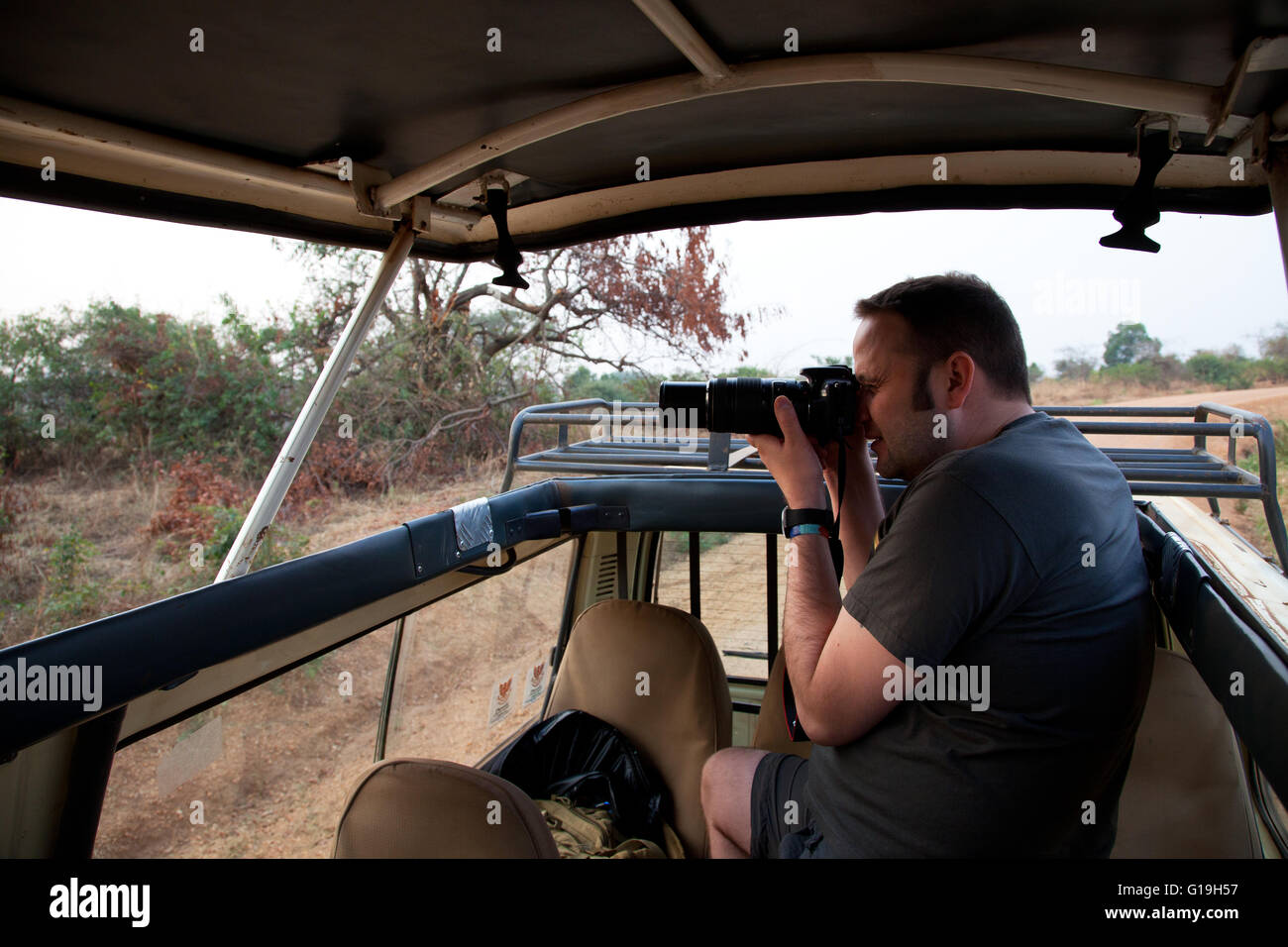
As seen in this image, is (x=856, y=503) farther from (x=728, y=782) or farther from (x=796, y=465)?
(x=728, y=782)

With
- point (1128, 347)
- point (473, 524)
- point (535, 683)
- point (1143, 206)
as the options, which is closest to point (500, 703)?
point (535, 683)

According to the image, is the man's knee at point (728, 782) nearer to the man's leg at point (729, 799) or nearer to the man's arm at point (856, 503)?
the man's leg at point (729, 799)

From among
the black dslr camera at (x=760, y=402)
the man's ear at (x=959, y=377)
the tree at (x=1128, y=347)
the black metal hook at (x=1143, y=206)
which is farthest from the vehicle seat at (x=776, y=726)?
the tree at (x=1128, y=347)

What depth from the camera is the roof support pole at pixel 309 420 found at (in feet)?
5.89

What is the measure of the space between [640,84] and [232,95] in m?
0.81

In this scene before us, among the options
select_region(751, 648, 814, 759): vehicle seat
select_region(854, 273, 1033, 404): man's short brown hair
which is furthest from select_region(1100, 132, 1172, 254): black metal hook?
select_region(751, 648, 814, 759): vehicle seat

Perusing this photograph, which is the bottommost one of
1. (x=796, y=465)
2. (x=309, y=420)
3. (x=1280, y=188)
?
(x=796, y=465)

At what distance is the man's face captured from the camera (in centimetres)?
152

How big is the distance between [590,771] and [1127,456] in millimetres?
2384

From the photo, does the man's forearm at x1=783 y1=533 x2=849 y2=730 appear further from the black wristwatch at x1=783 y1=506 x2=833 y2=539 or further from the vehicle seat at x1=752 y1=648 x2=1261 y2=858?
the vehicle seat at x1=752 y1=648 x2=1261 y2=858

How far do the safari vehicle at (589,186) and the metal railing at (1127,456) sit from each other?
28mm

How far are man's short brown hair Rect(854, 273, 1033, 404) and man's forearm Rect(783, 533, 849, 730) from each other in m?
0.38

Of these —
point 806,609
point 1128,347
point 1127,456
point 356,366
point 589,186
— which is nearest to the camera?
point 806,609

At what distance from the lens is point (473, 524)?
82.4 inches
